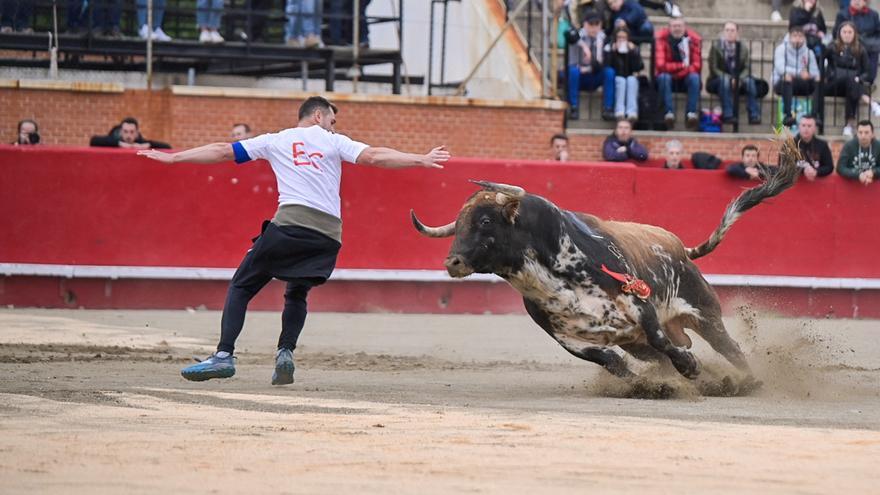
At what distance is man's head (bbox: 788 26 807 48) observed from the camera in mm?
19141

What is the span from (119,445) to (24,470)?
667 mm

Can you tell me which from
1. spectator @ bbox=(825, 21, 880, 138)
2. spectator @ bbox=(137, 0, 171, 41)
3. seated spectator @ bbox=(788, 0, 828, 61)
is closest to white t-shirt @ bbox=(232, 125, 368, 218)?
spectator @ bbox=(137, 0, 171, 41)

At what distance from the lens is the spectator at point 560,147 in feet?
57.5

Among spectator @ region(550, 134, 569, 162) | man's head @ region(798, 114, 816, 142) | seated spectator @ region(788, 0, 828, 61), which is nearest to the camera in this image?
man's head @ region(798, 114, 816, 142)

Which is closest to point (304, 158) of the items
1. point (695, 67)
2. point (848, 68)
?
point (695, 67)

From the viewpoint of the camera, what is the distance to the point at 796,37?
19172 millimetres

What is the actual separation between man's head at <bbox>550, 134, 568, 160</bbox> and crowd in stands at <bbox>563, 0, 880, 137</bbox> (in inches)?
58.8

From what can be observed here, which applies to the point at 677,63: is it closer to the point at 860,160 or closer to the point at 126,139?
the point at 860,160

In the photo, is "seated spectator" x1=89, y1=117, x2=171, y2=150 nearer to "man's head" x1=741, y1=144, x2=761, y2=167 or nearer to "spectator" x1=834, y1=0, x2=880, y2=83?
"man's head" x1=741, y1=144, x2=761, y2=167

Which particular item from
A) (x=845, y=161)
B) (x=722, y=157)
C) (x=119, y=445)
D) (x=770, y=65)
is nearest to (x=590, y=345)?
(x=119, y=445)

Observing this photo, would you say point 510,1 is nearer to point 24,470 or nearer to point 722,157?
point 722,157

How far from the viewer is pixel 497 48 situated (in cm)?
2069

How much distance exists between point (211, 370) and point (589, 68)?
10823 mm

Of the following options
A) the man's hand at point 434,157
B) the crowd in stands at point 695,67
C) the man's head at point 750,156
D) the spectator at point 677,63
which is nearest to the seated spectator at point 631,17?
the crowd in stands at point 695,67
